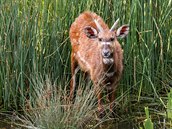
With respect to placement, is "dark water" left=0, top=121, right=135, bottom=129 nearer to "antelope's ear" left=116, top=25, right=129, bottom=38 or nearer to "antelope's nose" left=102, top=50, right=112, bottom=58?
"antelope's nose" left=102, top=50, right=112, bottom=58

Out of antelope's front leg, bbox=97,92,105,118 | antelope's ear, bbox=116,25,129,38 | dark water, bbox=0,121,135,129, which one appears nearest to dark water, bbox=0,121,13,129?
dark water, bbox=0,121,135,129

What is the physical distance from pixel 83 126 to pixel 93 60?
3.44 feet

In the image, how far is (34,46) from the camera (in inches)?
248

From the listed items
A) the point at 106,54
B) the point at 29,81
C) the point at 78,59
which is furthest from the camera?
the point at 78,59

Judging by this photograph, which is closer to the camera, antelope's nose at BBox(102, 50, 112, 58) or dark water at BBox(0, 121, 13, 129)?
antelope's nose at BBox(102, 50, 112, 58)

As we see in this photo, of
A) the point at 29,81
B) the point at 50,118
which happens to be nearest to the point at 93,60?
the point at 29,81

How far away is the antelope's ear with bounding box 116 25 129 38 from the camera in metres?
5.95

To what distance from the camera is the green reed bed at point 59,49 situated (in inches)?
247

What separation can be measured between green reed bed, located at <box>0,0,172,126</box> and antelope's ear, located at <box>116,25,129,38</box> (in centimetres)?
32

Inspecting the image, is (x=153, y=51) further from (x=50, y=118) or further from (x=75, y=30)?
(x=50, y=118)

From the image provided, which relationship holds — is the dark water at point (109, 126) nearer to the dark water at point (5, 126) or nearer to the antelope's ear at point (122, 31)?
the dark water at point (5, 126)

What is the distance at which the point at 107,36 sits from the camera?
19.2 feet

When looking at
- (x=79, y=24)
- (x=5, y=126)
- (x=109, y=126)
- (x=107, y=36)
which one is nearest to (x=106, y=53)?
(x=107, y=36)

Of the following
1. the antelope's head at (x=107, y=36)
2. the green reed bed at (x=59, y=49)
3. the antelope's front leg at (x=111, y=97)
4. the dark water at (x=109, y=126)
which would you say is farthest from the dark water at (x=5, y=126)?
the antelope's head at (x=107, y=36)
